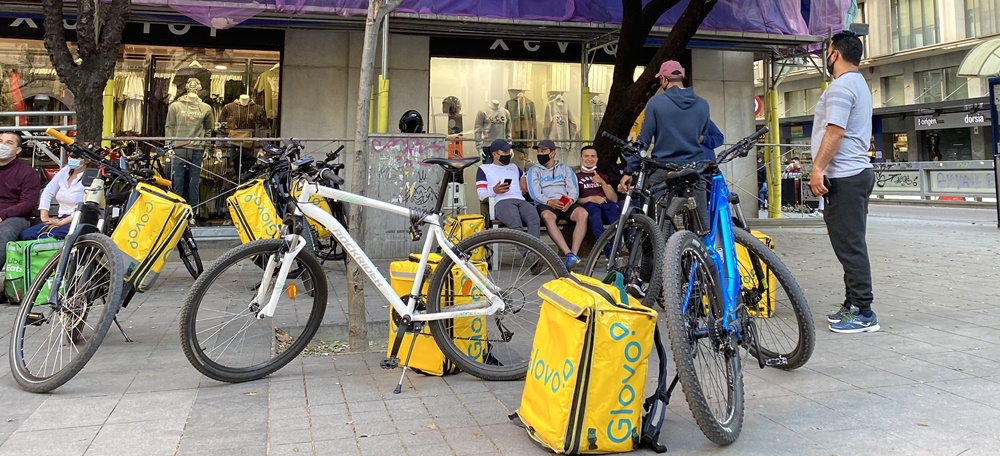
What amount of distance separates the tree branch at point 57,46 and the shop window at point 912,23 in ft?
119

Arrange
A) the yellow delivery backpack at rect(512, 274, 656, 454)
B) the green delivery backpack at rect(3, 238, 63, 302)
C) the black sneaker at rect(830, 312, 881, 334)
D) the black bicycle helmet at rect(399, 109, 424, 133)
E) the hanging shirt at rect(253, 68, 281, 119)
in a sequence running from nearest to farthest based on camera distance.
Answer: the yellow delivery backpack at rect(512, 274, 656, 454) < the black sneaker at rect(830, 312, 881, 334) < the green delivery backpack at rect(3, 238, 63, 302) < the black bicycle helmet at rect(399, 109, 424, 133) < the hanging shirt at rect(253, 68, 281, 119)

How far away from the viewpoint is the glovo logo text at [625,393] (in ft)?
8.31

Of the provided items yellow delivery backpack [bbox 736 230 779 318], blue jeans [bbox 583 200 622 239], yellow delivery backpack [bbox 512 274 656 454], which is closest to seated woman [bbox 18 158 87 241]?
blue jeans [bbox 583 200 622 239]

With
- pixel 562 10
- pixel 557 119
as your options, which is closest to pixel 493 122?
pixel 557 119

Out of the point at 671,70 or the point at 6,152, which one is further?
the point at 6,152

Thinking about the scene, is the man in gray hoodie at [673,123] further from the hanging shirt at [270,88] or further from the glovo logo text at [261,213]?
the hanging shirt at [270,88]

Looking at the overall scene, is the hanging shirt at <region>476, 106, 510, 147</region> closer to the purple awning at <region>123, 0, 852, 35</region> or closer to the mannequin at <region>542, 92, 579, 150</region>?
the mannequin at <region>542, 92, 579, 150</region>

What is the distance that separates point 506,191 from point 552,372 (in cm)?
464

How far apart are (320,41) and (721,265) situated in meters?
9.35

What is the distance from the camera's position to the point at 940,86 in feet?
101

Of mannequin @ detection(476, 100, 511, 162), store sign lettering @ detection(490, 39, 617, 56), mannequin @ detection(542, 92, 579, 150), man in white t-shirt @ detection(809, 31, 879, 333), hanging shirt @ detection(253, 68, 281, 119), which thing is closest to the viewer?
man in white t-shirt @ detection(809, 31, 879, 333)

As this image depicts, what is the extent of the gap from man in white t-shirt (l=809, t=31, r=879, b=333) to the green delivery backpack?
252 inches

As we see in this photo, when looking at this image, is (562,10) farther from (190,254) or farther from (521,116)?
(190,254)

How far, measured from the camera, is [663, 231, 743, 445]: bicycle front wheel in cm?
257
